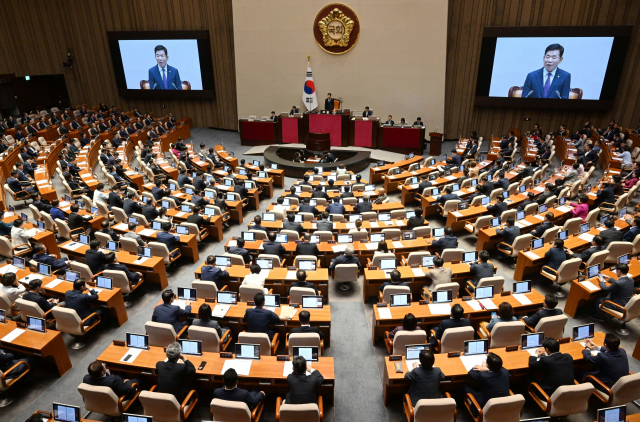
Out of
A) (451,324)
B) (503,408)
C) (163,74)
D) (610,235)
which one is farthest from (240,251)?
(163,74)

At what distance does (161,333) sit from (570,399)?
5371 millimetres

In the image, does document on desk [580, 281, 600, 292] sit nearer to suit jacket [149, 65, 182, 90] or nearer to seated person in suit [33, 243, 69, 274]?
seated person in suit [33, 243, 69, 274]

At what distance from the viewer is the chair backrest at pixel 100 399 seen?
4848mm

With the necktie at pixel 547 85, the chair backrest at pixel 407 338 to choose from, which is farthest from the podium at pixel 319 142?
the chair backrest at pixel 407 338

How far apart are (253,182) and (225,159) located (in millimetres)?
3730

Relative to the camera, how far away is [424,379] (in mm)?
4902

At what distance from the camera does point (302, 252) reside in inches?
337

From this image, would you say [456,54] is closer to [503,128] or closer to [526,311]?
[503,128]

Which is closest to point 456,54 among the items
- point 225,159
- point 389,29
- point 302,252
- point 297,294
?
point 389,29

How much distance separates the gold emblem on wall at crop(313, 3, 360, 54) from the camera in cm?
1894

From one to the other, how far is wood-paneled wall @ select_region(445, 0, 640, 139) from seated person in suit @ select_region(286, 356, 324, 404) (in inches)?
705

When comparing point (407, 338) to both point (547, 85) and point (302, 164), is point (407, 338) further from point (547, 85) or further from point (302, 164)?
point (547, 85)

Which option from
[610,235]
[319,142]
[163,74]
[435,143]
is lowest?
[610,235]

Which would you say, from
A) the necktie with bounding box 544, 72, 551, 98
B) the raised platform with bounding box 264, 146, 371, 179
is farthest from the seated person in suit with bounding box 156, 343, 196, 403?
the necktie with bounding box 544, 72, 551, 98
